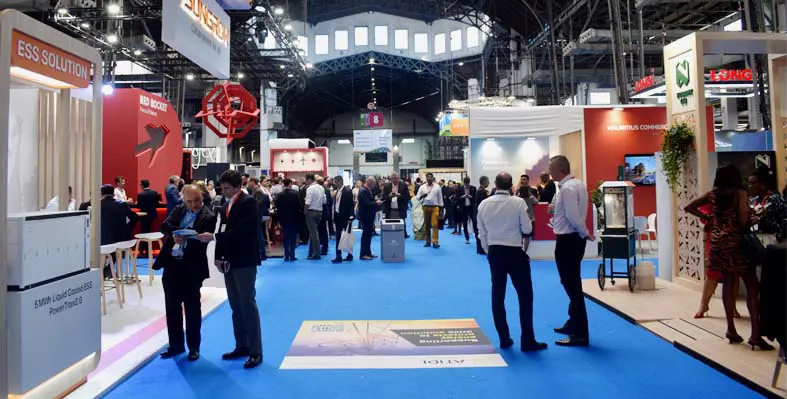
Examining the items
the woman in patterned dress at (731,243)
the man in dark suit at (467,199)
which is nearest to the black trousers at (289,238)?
the man in dark suit at (467,199)

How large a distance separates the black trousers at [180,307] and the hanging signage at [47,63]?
1.46m

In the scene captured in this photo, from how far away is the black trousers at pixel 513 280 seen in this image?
3.63 m

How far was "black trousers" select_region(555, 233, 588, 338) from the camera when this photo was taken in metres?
3.75

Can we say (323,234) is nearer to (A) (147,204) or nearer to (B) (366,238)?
(B) (366,238)

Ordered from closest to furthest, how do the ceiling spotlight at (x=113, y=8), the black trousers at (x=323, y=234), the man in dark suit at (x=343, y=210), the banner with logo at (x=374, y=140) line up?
1. the man in dark suit at (x=343, y=210)
2. the black trousers at (x=323, y=234)
3. the ceiling spotlight at (x=113, y=8)
4. the banner with logo at (x=374, y=140)

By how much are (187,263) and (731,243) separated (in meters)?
4.03

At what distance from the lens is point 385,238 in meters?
8.26

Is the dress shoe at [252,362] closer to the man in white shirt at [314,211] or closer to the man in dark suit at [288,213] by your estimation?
the man in dark suit at [288,213]

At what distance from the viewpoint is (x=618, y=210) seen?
18.7ft

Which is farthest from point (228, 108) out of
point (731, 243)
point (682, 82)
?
point (731, 243)

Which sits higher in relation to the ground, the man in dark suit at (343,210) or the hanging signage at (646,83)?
the hanging signage at (646,83)

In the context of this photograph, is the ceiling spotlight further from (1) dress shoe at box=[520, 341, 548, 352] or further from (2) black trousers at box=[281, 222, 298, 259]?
(1) dress shoe at box=[520, 341, 548, 352]

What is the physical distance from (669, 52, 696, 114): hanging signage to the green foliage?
282mm

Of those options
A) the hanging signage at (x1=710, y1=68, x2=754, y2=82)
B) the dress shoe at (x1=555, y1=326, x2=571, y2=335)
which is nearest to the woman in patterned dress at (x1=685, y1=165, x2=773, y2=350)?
the dress shoe at (x1=555, y1=326, x2=571, y2=335)
